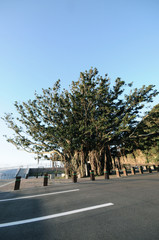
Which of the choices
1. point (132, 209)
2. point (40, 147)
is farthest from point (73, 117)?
point (132, 209)

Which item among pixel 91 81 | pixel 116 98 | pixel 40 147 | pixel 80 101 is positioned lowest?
pixel 40 147

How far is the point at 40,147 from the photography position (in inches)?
728

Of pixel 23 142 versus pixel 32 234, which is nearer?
pixel 32 234

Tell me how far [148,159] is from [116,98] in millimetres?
15855

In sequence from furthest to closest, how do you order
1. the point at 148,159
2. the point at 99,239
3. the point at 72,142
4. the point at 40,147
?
1. the point at 148,159
2. the point at 40,147
3. the point at 72,142
4. the point at 99,239

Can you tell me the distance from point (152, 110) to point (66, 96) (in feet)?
39.3

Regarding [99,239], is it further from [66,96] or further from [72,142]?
[66,96]

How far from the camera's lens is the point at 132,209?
131 inches

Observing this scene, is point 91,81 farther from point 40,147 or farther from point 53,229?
point 53,229

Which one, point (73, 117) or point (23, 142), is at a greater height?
point (73, 117)

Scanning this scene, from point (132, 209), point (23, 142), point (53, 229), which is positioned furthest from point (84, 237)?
point (23, 142)

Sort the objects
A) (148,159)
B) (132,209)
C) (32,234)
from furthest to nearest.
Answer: (148,159) < (132,209) < (32,234)

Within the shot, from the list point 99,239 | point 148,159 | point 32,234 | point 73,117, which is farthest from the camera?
point 148,159

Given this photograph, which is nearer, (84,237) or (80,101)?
(84,237)
